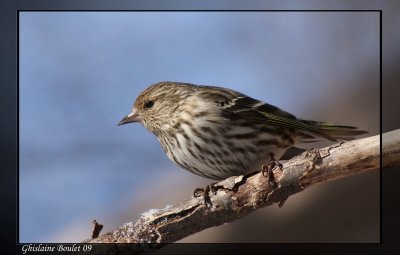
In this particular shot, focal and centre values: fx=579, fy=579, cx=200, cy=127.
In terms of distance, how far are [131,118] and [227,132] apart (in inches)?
13.9

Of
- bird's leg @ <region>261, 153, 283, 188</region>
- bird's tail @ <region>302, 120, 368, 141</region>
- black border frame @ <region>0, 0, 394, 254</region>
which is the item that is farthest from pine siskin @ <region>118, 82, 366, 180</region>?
black border frame @ <region>0, 0, 394, 254</region>

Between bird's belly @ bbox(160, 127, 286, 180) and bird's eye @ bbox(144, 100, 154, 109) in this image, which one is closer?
bird's belly @ bbox(160, 127, 286, 180)

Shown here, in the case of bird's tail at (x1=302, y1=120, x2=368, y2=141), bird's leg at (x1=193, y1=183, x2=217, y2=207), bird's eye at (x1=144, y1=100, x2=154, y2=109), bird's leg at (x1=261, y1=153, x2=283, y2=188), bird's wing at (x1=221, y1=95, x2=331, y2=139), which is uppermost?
bird's eye at (x1=144, y1=100, x2=154, y2=109)

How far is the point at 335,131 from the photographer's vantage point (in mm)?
1816

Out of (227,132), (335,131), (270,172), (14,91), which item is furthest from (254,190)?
(14,91)

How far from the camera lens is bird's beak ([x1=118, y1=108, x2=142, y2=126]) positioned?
75.5 inches

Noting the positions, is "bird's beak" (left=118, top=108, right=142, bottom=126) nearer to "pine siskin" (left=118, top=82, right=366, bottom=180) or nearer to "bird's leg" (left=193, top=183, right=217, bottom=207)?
"pine siskin" (left=118, top=82, right=366, bottom=180)

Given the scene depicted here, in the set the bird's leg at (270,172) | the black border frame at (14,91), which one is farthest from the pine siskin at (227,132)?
the black border frame at (14,91)

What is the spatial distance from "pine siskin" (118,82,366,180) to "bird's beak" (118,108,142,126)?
74mm

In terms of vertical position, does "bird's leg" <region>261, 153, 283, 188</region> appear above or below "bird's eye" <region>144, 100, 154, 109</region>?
below

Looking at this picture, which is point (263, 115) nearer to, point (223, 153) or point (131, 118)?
point (223, 153)

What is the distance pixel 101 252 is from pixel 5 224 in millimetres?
440

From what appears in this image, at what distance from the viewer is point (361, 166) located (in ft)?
5.33

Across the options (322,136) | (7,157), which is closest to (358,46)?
(322,136)
